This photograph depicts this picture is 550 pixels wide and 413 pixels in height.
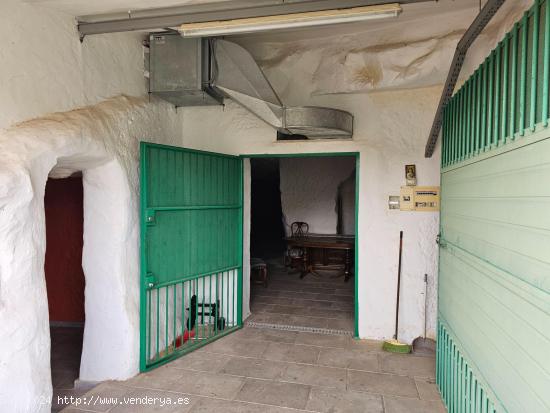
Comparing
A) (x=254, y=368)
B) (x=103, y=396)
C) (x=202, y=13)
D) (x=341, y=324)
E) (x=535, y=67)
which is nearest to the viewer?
(x=535, y=67)

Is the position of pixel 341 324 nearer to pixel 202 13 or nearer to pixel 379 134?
pixel 379 134

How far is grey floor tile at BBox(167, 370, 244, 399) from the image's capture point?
10.5 ft

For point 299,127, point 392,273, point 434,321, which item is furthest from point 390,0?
point 434,321

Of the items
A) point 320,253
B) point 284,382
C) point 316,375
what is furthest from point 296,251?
point 284,382

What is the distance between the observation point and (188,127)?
488 cm

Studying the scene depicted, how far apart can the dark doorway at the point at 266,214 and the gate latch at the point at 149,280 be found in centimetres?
734

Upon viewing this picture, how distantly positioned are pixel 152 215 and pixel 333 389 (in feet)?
7.57

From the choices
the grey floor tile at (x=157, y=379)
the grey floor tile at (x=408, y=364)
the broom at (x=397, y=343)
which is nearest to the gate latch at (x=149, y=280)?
the grey floor tile at (x=157, y=379)

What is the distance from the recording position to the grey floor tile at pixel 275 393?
3.06 meters

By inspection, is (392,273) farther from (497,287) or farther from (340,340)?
(497,287)

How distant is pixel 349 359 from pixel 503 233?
2.55m

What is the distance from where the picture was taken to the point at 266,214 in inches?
498

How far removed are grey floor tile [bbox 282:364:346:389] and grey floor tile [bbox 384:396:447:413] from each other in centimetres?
43

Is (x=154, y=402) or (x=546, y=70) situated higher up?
(x=546, y=70)
